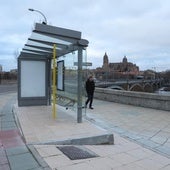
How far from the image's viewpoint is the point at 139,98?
47.5 feet

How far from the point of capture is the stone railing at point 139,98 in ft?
42.9

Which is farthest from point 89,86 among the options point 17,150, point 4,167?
point 4,167

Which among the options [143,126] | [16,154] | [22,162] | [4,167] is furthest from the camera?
[143,126]

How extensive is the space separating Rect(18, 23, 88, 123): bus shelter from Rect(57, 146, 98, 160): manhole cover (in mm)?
2687

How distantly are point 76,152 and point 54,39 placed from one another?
4.00 meters

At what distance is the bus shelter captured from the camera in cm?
814

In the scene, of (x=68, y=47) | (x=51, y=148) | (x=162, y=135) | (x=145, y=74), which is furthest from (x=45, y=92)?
(x=145, y=74)

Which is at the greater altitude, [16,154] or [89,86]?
[89,86]

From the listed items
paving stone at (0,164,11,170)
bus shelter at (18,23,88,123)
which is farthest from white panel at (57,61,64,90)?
paving stone at (0,164,11,170)

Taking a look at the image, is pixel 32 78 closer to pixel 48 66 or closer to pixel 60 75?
pixel 48 66

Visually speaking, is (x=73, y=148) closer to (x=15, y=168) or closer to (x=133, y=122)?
(x=15, y=168)

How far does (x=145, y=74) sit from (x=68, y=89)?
4065 centimetres

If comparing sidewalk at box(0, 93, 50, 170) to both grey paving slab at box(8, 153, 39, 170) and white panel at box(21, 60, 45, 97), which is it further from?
white panel at box(21, 60, 45, 97)

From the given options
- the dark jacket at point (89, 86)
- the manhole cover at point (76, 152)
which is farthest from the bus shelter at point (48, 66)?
the manhole cover at point (76, 152)
